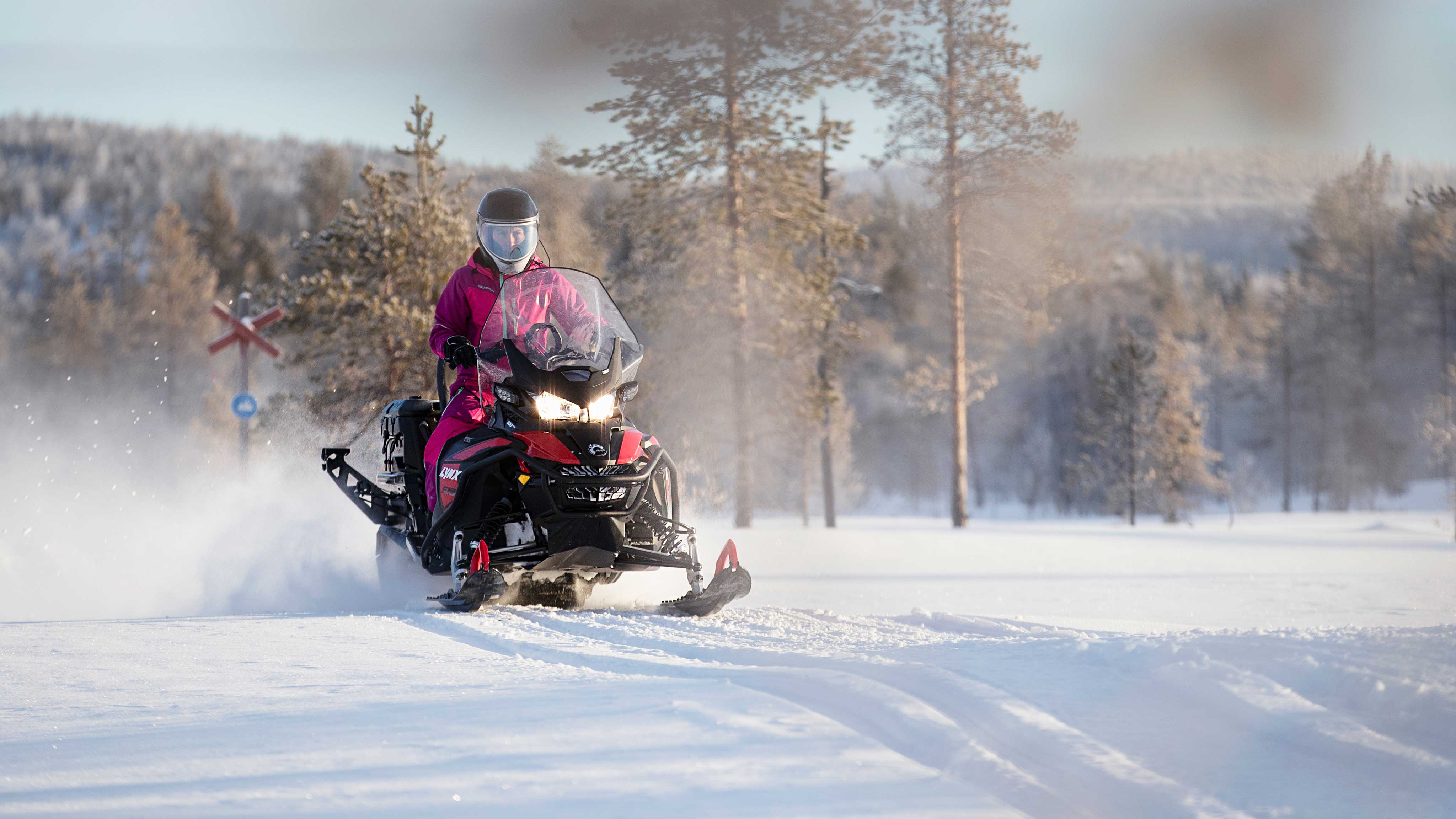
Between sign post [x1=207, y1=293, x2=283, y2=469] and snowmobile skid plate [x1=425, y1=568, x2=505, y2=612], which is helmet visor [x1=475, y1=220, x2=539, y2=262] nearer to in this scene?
snowmobile skid plate [x1=425, y1=568, x2=505, y2=612]

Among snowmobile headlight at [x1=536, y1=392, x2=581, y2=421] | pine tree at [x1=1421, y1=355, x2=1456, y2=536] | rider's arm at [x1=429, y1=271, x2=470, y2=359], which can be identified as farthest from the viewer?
pine tree at [x1=1421, y1=355, x2=1456, y2=536]

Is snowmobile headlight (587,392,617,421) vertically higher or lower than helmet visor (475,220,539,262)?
lower

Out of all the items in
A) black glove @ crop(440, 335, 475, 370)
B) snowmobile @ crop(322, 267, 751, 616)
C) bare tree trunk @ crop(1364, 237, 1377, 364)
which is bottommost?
snowmobile @ crop(322, 267, 751, 616)

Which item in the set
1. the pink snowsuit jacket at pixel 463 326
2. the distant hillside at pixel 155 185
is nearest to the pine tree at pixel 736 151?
the distant hillside at pixel 155 185

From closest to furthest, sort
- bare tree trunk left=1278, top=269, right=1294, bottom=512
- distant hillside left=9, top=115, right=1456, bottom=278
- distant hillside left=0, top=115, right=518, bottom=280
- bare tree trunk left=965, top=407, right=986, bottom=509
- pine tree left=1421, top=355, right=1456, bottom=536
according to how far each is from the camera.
Answer: pine tree left=1421, top=355, right=1456, bottom=536
bare tree trunk left=1278, top=269, right=1294, bottom=512
bare tree trunk left=965, top=407, right=986, bottom=509
distant hillside left=9, top=115, right=1456, bottom=278
distant hillside left=0, top=115, right=518, bottom=280

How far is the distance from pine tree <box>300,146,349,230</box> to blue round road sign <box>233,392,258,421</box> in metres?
39.9

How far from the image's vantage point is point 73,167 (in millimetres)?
86688

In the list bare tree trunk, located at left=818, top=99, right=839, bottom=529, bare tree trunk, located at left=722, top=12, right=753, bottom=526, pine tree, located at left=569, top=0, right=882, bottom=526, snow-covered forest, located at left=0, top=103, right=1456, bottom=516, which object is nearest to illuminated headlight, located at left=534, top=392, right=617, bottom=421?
snow-covered forest, located at left=0, top=103, right=1456, bottom=516

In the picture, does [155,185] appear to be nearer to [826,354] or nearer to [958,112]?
[826,354]

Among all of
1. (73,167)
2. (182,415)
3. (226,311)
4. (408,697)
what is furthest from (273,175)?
(408,697)

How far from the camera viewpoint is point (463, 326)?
5.63 meters

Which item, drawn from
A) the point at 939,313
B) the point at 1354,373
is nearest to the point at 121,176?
the point at 939,313

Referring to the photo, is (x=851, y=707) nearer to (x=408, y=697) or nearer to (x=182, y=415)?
(x=408, y=697)

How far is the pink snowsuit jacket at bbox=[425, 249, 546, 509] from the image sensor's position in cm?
549
